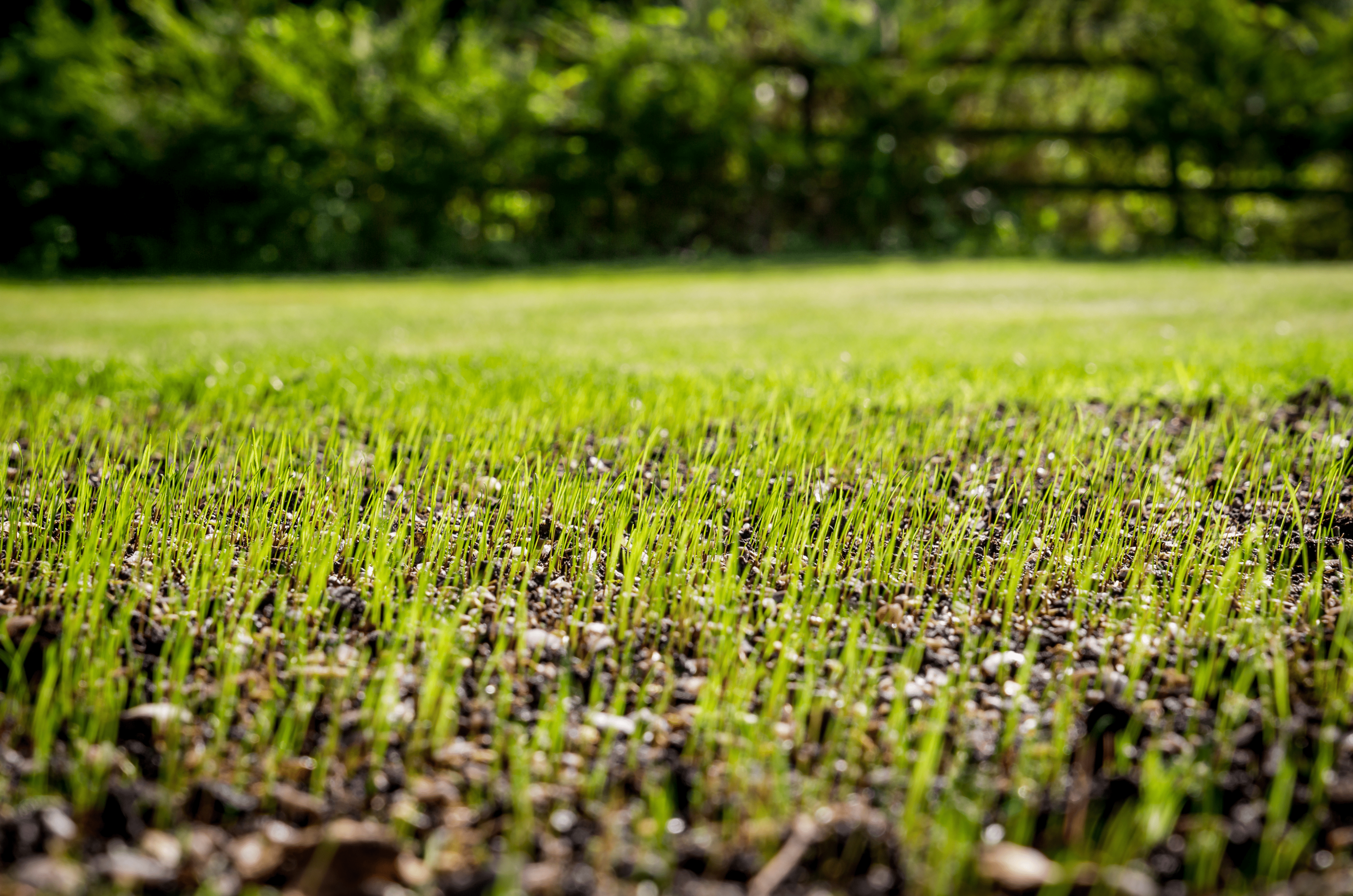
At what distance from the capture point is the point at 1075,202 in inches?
617

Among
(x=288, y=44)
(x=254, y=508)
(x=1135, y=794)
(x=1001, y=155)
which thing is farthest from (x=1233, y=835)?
(x=1001, y=155)

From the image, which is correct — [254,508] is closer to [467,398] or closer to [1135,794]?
[467,398]

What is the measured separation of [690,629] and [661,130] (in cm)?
1288

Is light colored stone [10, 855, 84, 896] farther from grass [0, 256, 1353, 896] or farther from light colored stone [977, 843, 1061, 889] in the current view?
light colored stone [977, 843, 1061, 889]

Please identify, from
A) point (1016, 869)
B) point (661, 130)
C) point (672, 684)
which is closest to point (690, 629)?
point (672, 684)

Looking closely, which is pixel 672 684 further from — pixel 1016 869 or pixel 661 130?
pixel 661 130

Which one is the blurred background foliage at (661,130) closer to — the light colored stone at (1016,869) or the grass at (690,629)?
the grass at (690,629)

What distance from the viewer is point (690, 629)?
1825 mm

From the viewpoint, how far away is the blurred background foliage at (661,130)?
11.6 meters

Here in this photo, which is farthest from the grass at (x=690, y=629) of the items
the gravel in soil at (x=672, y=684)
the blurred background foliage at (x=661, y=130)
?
the blurred background foliage at (x=661, y=130)

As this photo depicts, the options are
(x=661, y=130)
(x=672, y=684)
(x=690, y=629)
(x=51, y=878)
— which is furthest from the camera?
(x=661, y=130)

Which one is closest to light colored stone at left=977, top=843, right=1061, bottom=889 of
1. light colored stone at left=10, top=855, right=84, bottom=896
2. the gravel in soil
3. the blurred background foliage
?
the gravel in soil

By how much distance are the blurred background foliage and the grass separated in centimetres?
913

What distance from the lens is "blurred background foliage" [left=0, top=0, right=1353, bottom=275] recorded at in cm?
1164
